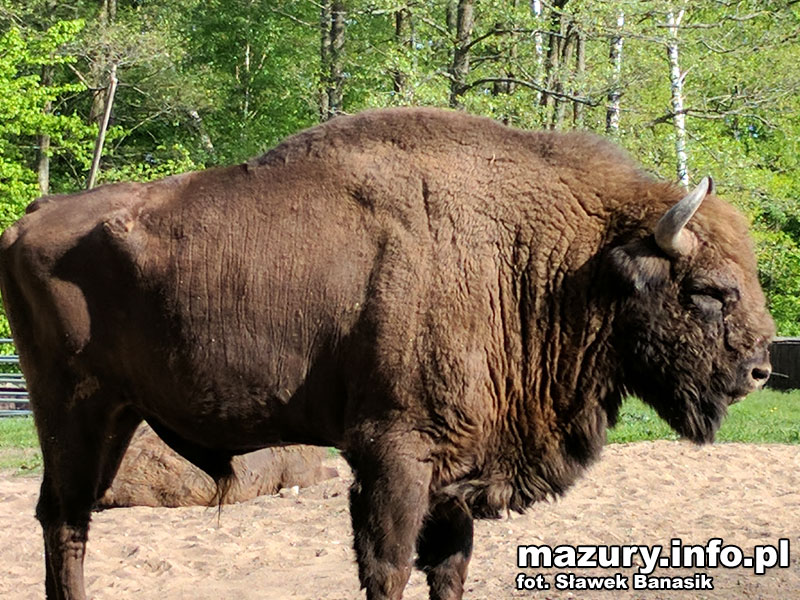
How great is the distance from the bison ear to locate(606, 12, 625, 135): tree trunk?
13.2 metres

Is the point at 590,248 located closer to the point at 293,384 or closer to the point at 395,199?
the point at 395,199

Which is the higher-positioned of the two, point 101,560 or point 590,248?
point 590,248

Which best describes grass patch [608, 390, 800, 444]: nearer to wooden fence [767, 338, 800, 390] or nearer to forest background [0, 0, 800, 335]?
wooden fence [767, 338, 800, 390]

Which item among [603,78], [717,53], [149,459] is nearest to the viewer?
[149,459]

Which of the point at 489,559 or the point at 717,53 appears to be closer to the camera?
the point at 489,559

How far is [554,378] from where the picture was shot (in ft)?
14.3

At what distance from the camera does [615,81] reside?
1753cm

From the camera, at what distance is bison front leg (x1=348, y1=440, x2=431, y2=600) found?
4.07 metres

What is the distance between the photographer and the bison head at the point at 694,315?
4.18m

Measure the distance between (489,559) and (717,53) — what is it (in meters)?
14.8

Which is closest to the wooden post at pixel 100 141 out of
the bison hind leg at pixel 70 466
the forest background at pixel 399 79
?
the forest background at pixel 399 79

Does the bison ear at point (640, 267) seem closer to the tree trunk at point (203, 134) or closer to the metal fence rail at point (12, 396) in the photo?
the metal fence rail at point (12, 396)

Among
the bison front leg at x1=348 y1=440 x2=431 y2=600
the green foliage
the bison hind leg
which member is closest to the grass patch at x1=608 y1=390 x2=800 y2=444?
the bison front leg at x1=348 y1=440 x2=431 y2=600

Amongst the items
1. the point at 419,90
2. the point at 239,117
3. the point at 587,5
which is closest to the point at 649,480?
the point at 419,90
